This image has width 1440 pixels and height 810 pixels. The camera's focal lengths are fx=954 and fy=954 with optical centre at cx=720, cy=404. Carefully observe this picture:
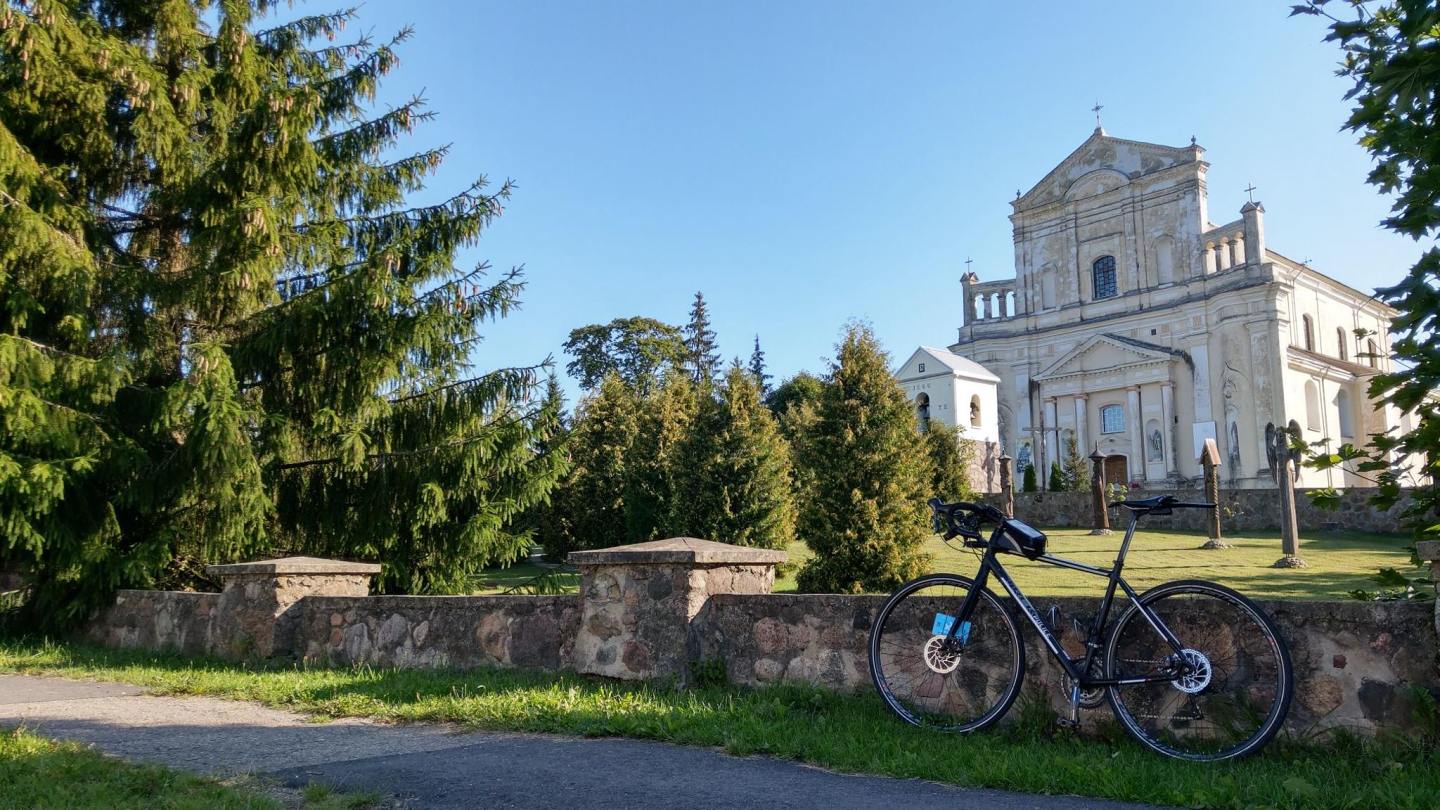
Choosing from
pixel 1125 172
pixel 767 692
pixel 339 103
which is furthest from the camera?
pixel 1125 172

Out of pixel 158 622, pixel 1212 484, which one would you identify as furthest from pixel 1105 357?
pixel 158 622

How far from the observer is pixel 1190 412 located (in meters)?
46.1

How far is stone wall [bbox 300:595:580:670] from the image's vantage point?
21.4 ft

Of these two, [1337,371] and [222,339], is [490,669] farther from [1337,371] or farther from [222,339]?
[1337,371]

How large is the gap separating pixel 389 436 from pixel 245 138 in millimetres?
3941

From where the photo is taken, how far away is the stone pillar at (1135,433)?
47156mm

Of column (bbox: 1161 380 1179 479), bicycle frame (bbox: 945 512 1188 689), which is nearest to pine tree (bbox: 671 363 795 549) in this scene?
bicycle frame (bbox: 945 512 1188 689)

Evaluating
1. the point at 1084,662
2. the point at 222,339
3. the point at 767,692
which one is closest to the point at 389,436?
the point at 222,339

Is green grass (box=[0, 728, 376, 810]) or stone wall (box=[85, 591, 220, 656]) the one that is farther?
stone wall (box=[85, 591, 220, 656])

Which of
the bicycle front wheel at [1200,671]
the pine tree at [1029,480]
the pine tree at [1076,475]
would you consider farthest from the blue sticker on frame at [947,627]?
the pine tree at [1029,480]

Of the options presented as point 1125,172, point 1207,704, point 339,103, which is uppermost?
point 1125,172

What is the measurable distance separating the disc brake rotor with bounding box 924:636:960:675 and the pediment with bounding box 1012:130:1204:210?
1975 inches

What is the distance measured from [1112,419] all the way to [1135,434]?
5.96 feet

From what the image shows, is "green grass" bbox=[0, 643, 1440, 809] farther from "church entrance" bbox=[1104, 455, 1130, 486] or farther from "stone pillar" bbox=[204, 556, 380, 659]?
"church entrance" bbox=[1104, 455, 1130, 486]
